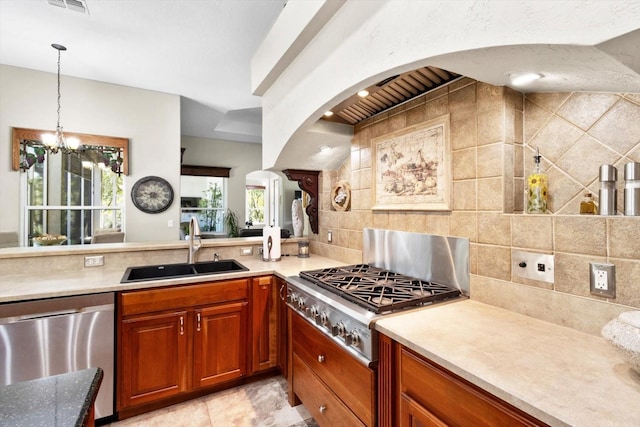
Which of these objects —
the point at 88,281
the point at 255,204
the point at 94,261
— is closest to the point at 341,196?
the point at 88,281

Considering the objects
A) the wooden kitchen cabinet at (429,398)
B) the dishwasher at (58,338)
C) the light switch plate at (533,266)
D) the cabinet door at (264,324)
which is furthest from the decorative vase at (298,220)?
the light switch plate at (533,266)

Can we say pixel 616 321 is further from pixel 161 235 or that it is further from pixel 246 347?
pixel 161 235

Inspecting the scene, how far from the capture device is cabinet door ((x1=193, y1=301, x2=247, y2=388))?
2109mm

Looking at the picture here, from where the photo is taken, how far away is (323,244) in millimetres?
2953

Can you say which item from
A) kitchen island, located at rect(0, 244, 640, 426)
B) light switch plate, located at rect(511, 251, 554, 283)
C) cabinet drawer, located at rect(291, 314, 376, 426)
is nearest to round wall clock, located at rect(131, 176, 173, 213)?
kitchen island, located at rect(0, 244, 640, 426)

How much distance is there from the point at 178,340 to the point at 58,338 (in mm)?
660

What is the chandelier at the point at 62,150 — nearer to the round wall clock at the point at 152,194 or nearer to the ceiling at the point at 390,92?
the round wall clock at the point at 152,194

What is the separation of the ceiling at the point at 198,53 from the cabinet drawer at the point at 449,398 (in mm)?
996

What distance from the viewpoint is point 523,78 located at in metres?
1.21

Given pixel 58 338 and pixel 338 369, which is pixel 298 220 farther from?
pixel 58 338

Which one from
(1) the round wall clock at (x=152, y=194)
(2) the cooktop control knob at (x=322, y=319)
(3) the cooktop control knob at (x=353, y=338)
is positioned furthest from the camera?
(1) the round wall clock at (x=152, y=194)

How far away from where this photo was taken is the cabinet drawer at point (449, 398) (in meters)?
0.84

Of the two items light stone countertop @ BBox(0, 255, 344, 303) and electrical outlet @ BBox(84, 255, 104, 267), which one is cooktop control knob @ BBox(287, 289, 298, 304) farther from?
electrical outlet @ BBox(84, 255, 104, 267)

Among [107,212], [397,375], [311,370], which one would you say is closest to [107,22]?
[107,212]
